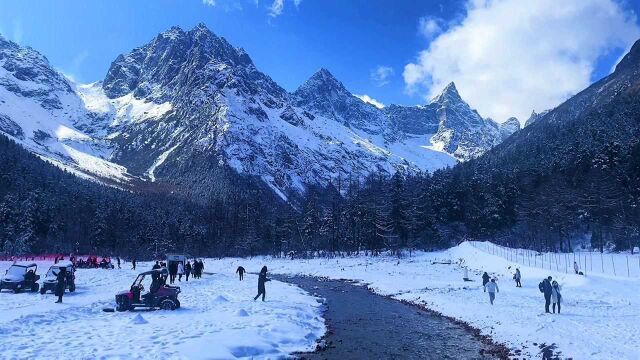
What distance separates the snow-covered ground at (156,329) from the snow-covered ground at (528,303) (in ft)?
33.9

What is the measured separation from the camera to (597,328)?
23969mm

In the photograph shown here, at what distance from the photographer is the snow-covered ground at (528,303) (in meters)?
21.5

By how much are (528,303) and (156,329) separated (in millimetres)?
25453

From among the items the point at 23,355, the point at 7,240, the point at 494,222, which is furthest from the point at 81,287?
the point at 494,222

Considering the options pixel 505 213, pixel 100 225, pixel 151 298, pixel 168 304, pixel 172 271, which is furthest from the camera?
pixel 100 225

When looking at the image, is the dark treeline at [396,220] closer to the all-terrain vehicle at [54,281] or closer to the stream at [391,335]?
the stream at [391,335]

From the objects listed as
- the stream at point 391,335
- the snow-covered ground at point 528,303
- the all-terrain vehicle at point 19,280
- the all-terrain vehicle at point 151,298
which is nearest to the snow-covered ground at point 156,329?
the all-terrain vehicle at point 151,298

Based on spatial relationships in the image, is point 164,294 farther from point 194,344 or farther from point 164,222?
point 164,222

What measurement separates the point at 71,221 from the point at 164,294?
12305 cm

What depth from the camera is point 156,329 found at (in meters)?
21.1

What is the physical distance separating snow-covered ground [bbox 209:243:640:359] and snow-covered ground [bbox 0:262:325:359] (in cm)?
1032

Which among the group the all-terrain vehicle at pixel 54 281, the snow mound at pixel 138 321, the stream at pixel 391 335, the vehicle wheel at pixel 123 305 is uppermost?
the all-terrain vehicle at pixel 54 281

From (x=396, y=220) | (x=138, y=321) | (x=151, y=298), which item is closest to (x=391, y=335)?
(x=138, y=321)

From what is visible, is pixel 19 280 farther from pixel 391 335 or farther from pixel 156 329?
pixel 391 335
